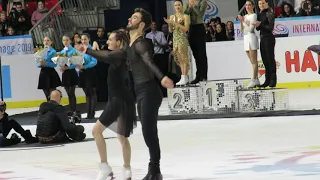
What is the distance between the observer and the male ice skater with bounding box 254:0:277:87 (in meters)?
14.8

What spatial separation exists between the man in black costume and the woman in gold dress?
7177 millimetres

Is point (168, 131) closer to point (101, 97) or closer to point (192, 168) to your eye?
point (192, 168)

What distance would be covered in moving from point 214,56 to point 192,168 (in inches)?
472

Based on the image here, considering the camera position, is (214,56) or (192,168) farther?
(214,56)

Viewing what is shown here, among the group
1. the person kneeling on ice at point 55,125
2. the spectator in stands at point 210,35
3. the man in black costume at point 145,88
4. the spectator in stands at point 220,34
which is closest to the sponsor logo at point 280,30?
the spectator in stands at point 220,34

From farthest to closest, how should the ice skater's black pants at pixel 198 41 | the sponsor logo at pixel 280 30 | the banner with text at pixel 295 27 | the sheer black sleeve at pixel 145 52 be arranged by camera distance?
the sponsor logo at pixel 280 30
the banner with text at pixel 295 27
the ice skater's black pants at pixel 198 41
the sheer black sleeve at pixel 145 52

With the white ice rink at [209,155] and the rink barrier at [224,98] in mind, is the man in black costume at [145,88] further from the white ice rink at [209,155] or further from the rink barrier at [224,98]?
the rink barrier at [224,98]

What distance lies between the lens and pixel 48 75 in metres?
16.0

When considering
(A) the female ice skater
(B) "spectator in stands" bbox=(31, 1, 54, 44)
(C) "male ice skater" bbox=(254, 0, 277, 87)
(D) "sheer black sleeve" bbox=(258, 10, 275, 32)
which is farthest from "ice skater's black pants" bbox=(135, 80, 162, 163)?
(B) "spectator in stands" bbox=(31, 1, 54, 44)

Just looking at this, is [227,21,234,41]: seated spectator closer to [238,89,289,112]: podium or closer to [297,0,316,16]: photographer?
[297,0,316,16]: photographer

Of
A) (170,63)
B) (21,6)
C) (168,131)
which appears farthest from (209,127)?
(21,6)

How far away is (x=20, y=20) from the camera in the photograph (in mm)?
22906

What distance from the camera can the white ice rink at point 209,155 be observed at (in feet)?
28.8

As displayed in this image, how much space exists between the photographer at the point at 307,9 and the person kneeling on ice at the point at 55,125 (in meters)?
10.2
